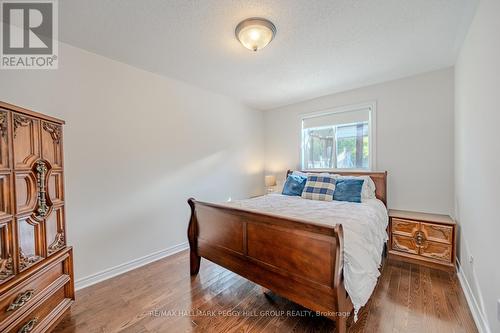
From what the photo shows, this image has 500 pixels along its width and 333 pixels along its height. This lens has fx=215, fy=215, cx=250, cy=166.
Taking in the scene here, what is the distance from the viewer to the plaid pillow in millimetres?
3025

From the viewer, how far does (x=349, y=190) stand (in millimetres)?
2934

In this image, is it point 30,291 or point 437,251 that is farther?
point 437,251

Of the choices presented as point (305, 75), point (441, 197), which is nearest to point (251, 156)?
point (305, 75)

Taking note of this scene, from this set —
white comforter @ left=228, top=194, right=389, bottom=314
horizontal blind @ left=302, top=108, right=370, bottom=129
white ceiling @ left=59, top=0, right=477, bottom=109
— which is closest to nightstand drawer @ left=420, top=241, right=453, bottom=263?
white comforter @ left=228, top=194, right=389, bottom=314

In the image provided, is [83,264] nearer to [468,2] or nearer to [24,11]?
[24,11]

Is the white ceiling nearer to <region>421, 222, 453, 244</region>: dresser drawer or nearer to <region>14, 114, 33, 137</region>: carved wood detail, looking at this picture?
<region>14, 114, 33, 137</region>: carved wood detail

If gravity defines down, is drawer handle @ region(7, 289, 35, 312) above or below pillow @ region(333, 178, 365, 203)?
below

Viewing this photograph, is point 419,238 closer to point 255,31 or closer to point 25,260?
point 255,31

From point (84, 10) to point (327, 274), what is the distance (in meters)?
2.70

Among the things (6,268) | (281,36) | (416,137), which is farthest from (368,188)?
(6,268)

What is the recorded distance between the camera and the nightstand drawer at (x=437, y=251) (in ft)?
7.98

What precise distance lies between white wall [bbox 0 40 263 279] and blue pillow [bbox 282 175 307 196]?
47.0 inches

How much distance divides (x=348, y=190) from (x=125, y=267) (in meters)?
3.00

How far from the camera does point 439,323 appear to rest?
1.66m
